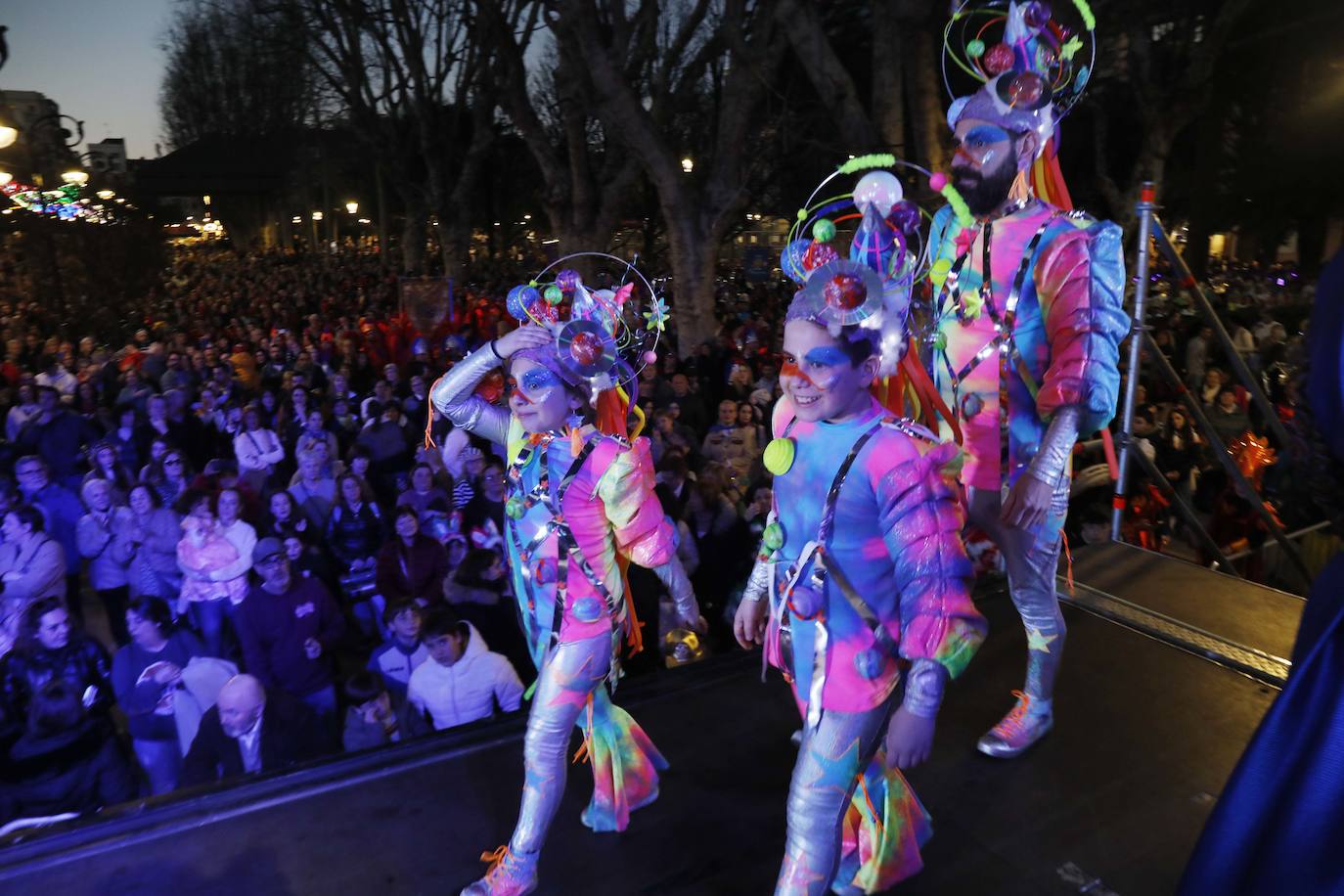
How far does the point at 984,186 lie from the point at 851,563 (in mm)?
1395

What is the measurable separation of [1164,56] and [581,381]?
13205 millimetres

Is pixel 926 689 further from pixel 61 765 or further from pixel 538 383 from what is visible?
pixel 61 765

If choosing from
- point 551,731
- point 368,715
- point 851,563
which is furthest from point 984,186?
point 368,715

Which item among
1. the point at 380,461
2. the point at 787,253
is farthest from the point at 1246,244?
the point at 787,253

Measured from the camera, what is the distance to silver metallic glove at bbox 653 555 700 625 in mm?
2869

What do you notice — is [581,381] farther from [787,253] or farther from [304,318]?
[304,318]

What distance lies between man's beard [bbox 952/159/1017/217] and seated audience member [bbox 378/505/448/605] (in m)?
3.64

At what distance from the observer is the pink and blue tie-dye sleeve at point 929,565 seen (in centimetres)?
207

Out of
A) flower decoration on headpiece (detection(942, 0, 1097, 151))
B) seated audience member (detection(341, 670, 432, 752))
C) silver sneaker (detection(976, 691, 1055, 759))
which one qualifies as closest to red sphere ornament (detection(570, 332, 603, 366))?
flower decoration on headpiece (detection(942, 0, 1097, 151))

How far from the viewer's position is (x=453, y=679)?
163 inches

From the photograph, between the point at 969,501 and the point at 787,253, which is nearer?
the point at 787,253

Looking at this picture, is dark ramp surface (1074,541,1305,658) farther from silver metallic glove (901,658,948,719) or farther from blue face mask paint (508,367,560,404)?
blue face mask paint (508,367,560,404)

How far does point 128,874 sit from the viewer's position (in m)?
2.96

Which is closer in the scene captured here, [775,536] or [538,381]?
[775,536]
